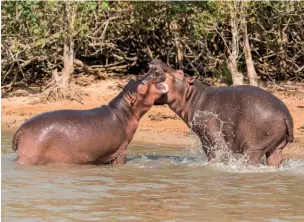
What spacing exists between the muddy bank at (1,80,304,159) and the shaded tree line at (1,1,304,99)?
0.40m

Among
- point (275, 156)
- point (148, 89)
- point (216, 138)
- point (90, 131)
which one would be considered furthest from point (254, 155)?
point (90, 131)

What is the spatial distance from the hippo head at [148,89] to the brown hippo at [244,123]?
459 millimetres

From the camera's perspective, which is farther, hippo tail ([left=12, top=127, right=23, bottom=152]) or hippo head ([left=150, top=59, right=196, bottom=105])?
hippo head ([left=150, top=59, right=196, bottom=105])

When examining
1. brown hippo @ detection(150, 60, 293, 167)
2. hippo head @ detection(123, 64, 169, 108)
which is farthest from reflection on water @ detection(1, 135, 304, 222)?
hippo head @ detection(123, 64, 169, 108)

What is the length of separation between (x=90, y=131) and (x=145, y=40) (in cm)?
656

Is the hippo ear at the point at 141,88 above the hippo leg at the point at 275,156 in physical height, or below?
above

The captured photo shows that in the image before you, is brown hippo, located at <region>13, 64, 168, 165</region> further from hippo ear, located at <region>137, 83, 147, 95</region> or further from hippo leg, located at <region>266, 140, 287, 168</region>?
hippo leg, located at <region>266, 140, 287, 168</region>

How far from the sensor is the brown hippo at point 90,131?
8580 millimetres

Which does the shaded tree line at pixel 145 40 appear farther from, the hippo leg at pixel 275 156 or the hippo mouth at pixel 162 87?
the hippo leg at pixel 275 156

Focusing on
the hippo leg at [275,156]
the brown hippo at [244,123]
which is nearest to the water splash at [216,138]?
the brown hippo at [244,123]

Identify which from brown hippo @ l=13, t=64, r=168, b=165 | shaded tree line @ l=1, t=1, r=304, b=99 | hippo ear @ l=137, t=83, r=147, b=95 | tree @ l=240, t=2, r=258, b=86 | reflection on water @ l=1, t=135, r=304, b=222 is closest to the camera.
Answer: reflection on water @ l=1, t=135, r=304, b=222

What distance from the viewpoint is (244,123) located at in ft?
27.6

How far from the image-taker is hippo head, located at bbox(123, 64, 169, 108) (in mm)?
8914

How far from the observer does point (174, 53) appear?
1480cm
